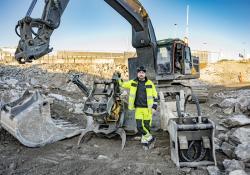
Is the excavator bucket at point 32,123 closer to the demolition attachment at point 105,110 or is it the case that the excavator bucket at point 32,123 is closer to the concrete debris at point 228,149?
the demolition attachment at point 105,110

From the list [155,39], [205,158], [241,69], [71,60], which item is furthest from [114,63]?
[205,158]

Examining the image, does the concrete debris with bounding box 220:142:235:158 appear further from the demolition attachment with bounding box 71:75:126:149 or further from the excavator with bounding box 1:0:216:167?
the demolition attachment with bounding box 71:75:126:149

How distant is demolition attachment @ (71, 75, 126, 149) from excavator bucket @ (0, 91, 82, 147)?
0.55 m

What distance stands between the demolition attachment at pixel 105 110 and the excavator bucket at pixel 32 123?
1.80ft

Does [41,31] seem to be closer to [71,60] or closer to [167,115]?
[167,115]

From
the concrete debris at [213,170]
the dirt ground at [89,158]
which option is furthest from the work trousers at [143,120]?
the concrete debris at [213,170]

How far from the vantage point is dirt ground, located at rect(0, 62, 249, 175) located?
4086 millimetres

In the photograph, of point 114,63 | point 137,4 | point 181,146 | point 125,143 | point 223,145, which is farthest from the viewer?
point 114,63

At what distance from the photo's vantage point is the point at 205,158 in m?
4.19

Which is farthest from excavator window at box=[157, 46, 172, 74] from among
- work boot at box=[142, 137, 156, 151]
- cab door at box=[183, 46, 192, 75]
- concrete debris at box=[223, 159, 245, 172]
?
concrete debris at box=[223, 159, 245, 172]

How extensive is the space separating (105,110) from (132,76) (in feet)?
13.2

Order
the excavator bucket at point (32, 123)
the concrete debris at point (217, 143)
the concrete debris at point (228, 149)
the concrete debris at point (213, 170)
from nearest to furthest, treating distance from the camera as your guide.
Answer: the concrete debris at point (213, 170)
the concrete debris at point (228, 149)
the concrete debris at point (217, 143)
the excavator bucket at point (32, 123)

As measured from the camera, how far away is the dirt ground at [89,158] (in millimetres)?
4086

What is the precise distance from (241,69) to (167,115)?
2601 cm
